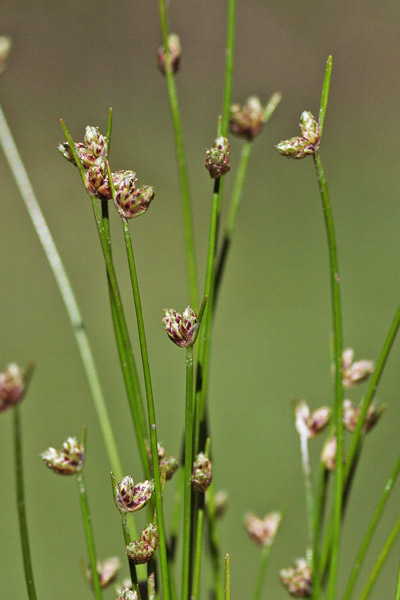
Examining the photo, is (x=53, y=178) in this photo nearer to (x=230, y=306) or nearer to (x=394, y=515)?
(x=230, y=306)

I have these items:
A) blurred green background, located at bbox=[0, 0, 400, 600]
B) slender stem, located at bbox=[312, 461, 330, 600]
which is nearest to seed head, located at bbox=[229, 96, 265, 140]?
slender stem, located at bbox=[312, 461, 330, 600]

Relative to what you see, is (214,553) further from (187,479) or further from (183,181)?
(183,181)

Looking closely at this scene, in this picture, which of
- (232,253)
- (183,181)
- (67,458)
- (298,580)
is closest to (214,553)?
(298,580)

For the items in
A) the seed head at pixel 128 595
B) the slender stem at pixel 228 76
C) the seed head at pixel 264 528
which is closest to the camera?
the seed head at pixel 128 595

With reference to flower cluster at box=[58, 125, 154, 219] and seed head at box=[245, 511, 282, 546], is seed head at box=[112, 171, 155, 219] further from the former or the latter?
seed head at box=[245, 511, 282, 546]

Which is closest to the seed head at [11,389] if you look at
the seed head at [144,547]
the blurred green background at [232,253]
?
the seed head at [144,547]

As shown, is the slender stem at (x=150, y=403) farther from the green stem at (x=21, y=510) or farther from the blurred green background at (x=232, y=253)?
the blurred green background at (x=232, y=253)
